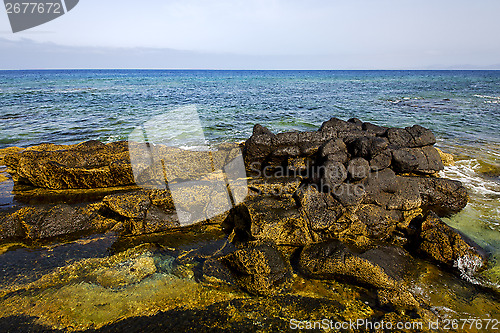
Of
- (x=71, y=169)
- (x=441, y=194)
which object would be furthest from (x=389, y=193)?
(x=71, y=169)

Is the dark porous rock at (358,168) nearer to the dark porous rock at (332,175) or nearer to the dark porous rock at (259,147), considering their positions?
the dark porous rock at (332,175)

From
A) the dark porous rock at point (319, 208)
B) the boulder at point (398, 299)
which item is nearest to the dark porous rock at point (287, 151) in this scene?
the dark porous rock at point (319, 208)

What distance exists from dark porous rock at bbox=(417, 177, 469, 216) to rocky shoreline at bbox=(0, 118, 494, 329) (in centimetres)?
2

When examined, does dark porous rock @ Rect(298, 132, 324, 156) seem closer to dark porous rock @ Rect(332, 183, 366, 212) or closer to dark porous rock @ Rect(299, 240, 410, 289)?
dark porous rock @ Rect(332, 183, 366, 212)

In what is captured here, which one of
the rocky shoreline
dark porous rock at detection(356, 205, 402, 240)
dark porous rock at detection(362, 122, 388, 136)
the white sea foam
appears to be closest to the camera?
the rocky shoreline

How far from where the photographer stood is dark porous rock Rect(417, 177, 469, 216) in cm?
665

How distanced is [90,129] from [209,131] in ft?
22.2

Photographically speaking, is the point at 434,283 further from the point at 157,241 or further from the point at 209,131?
the point at 209,131

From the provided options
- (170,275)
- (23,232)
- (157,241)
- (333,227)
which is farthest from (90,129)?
(333,227)

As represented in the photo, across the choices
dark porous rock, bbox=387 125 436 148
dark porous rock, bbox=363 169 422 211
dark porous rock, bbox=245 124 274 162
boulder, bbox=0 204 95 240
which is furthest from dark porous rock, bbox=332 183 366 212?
boulder, bbox=0 204 95 240

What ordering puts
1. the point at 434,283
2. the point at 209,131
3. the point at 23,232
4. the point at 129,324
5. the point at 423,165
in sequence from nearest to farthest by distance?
the point at 129,324 < the point at 434,283 < the point at 23,232 < the point at 423,165 < the point at 209,131

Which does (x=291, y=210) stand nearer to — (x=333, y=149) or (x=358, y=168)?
(x=358, y=168)

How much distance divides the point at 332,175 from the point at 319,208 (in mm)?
772

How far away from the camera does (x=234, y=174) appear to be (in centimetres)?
713
